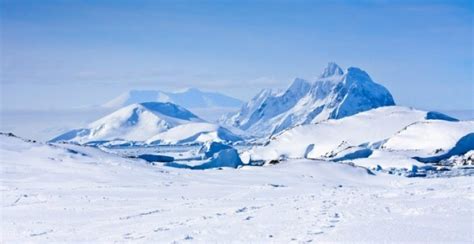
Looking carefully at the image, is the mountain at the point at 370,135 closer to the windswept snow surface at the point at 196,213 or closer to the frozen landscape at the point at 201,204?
the frozen landscape at the point at 201,204

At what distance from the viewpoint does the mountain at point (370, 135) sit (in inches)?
4291

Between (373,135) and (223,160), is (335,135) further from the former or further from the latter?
(223,160)

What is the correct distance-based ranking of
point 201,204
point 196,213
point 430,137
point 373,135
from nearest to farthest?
point 196,213, point 201,204, point 430,137, point 373,135

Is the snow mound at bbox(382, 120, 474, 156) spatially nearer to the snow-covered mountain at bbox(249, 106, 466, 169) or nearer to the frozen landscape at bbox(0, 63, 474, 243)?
the snow-covered mountain at bbox(249, 106, 466, 169)

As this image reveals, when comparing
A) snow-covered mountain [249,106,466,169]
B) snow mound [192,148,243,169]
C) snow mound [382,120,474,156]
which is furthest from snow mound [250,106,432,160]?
snow mound [192,148,243,169]

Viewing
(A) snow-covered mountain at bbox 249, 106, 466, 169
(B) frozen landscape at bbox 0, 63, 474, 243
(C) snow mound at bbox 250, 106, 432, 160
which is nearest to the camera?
(B) frozen landscape at bbox 0, 63, 474, 243

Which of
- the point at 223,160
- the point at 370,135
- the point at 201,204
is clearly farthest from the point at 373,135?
the point at 201,204

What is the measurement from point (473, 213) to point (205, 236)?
7571 millimetres

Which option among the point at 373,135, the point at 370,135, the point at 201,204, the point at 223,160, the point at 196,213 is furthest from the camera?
the point at 370,135

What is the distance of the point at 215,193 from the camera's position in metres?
25.5

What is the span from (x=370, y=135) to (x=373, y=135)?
0.65 metres

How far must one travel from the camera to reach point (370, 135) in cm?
13212

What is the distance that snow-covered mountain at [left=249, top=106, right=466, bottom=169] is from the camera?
354ft

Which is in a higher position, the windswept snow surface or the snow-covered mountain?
the windswept snow surface
